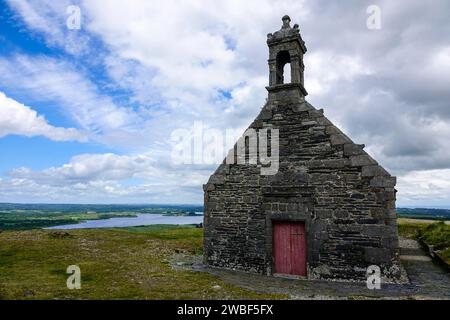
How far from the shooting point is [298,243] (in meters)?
12.1

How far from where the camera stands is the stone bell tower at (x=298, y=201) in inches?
424

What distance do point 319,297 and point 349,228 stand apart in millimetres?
3093

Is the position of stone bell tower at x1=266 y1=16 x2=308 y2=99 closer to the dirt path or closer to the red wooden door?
the red wooden door

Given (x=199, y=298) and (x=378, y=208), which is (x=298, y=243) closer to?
(x=378, y=208)

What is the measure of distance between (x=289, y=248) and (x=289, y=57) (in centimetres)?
785

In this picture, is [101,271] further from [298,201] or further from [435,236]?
[435,236]

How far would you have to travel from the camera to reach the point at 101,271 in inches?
476

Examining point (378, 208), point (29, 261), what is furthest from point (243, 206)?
point (29, 261)

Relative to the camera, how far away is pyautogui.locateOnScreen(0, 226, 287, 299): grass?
8891 millimetres

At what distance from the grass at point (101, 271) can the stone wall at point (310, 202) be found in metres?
2.22

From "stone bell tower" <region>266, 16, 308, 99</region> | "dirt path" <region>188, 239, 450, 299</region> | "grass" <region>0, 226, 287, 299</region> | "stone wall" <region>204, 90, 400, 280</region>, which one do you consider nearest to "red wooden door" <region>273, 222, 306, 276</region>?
"stone wall" <region>204, 90, 400, 280</region>

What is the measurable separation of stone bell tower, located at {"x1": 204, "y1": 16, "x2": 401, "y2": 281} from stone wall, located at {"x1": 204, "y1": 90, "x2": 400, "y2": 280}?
0.10 feet

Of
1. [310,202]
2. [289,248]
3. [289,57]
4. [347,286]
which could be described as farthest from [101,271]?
[289,57]
